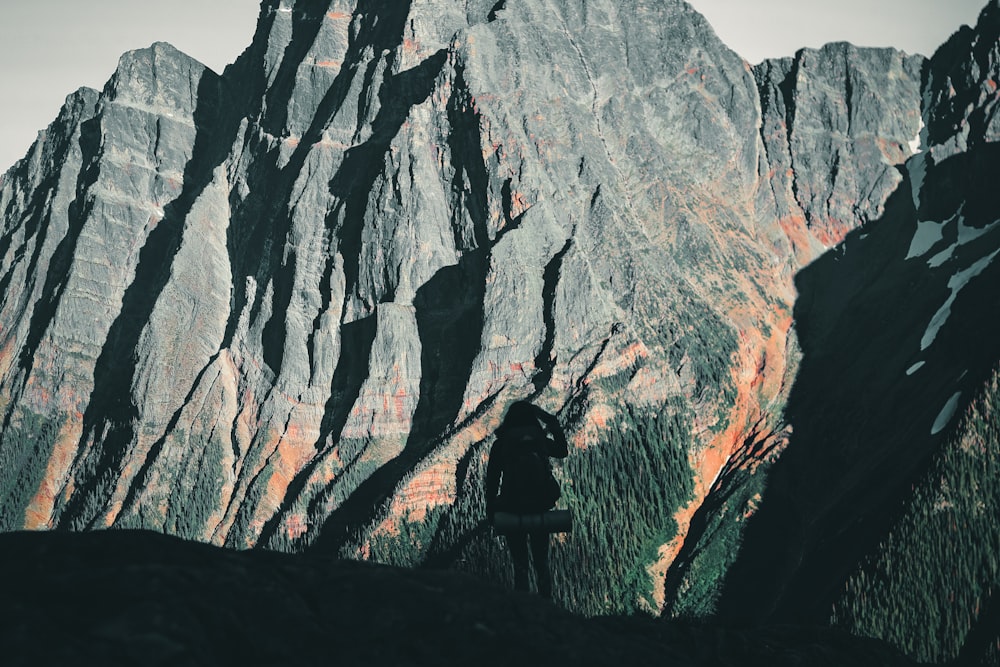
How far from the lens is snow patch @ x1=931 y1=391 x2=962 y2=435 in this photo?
154m

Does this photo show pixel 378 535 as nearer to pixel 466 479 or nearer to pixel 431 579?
pixel 466 479

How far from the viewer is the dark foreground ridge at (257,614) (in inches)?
642

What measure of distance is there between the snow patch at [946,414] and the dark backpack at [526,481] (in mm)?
143070

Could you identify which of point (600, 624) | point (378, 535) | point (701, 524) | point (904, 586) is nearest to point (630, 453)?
point (701, 524)

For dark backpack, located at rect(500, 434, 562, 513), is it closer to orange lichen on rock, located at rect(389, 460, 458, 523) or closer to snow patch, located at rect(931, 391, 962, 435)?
snow patch, located at rect(931, 391, 962, 435)

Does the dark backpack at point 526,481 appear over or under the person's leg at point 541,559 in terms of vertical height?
over

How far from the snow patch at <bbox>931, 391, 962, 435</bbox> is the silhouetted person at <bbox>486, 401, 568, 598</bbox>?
142230 mm

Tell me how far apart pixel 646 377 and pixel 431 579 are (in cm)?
18099

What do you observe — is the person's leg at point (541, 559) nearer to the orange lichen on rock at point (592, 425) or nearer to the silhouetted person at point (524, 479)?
the silhouetted person at point (524, 479)

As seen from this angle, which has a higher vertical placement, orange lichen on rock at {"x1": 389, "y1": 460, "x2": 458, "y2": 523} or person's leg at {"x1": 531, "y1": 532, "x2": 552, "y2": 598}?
orange lichen on rock at {"x1": 389, "y1": 460, "x2": 458, "y2": 523}

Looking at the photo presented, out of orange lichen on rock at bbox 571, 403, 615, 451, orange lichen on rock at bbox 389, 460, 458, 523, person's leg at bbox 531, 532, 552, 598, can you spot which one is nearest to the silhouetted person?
person's leg at bbox 531, 532, 552, 598

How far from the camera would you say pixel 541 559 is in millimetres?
24875

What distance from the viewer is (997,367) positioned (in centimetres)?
15250

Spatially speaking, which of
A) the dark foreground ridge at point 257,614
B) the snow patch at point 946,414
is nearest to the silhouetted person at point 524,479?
the dark foreground ridge at point 257,614
